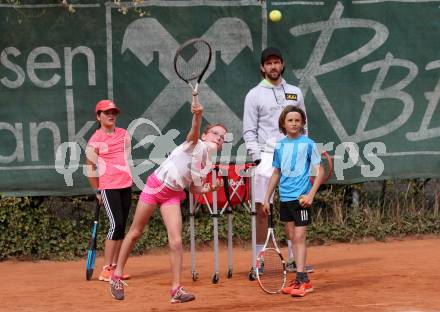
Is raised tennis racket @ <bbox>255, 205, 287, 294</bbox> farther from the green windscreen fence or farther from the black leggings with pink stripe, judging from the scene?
the green windscreen fence

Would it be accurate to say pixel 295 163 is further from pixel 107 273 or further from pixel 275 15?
pixel 275 15

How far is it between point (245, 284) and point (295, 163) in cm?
112

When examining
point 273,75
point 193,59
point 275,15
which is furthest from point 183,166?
point 275,15

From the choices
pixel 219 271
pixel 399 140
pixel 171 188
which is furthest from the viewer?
pixel 399 140

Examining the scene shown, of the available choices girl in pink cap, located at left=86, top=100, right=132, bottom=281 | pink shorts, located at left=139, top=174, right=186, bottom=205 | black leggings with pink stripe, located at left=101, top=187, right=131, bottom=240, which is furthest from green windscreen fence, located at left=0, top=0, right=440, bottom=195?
pink shorts, located at left=139, top=174, right=186, bottom=205

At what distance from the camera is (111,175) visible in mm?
8344

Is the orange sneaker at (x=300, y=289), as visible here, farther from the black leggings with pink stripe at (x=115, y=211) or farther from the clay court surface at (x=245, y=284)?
the black leggings with pink stripe at (x=115, y=211)

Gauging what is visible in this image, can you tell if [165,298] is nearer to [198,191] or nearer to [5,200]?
[198,191]

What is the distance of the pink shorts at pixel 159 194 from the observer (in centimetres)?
730

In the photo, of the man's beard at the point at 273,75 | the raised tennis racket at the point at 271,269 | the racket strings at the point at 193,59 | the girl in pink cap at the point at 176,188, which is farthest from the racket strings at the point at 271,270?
the racket strings at the point at 193,59

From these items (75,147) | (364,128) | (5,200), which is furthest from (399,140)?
(5,200)

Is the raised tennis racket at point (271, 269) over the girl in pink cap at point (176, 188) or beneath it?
beneath

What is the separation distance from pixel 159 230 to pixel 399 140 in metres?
2.63

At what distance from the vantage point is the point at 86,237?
31.6ft
